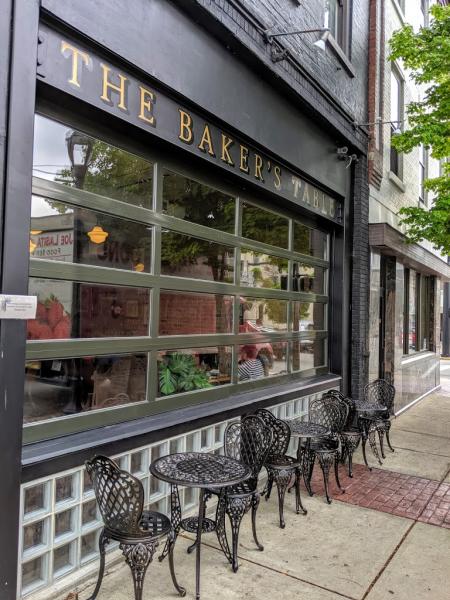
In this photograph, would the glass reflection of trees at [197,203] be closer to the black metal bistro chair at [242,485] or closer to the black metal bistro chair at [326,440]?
the black metal bistro chair at [242,485]

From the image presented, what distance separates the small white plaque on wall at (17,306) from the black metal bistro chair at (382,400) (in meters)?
4.77

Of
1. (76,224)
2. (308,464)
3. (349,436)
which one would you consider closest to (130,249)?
(76,224)

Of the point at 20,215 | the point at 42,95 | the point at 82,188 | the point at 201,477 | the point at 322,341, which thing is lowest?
the point at 201,477

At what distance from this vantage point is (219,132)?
4695mm

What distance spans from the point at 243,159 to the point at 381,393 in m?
4.05

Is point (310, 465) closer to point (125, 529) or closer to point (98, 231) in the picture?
point (125, 529)

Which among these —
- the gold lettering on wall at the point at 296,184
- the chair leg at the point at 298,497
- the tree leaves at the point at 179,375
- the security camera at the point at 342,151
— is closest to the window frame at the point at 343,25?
the security camera at the point at 342,151

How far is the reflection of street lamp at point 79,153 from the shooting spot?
3523 millimetres

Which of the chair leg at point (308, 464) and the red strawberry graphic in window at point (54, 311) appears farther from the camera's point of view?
the chair leg at point (308, 464)

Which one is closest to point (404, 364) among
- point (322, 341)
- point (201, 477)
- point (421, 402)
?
point (421, 402)

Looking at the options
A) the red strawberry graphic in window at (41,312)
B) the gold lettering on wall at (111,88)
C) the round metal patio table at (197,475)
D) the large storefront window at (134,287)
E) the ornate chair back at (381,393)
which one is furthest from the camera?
the ornate chair back at (381,393)

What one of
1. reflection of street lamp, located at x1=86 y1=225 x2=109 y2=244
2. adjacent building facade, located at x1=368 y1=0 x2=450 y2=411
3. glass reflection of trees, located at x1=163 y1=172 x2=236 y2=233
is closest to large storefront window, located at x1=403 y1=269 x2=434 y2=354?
adjacent building facade, located at x1=368 y1=0 x2=450 y2=411

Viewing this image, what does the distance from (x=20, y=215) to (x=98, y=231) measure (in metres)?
0.90

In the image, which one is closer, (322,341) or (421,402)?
(322,341)
